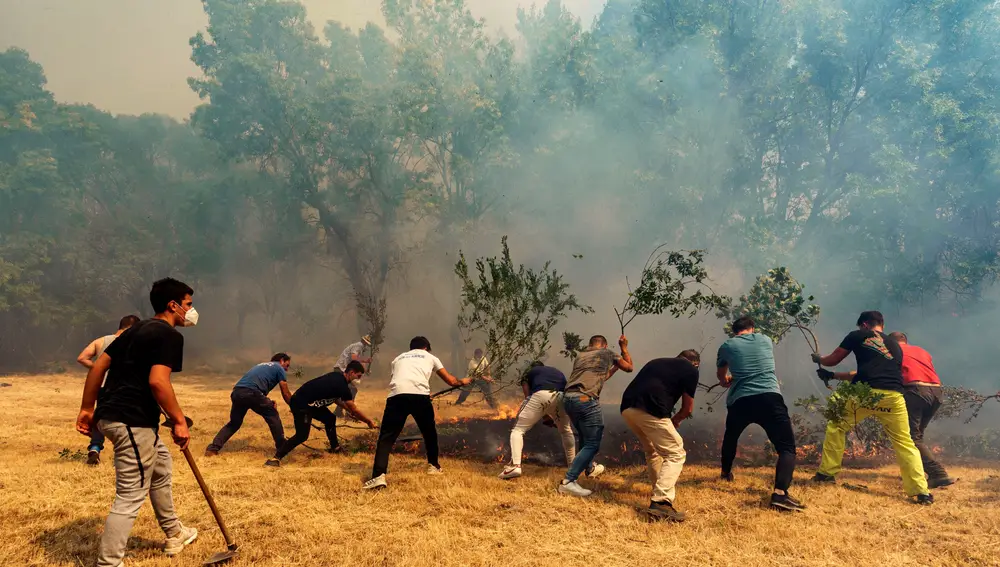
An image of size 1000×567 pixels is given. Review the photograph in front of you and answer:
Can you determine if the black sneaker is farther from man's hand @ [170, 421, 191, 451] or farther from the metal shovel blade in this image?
man's hand @ [170, 421, 191, 451]

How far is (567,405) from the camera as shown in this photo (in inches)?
273

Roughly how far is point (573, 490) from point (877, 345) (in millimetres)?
3907

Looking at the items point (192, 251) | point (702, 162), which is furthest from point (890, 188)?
point (192, 251)

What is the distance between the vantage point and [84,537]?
16.0ft

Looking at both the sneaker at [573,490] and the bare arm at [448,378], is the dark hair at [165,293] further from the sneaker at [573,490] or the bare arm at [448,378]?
the sneaker at [573,490]

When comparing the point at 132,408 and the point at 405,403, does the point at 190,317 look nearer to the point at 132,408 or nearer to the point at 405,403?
the point at 132,408

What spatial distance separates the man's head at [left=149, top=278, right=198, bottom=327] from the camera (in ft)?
14.1

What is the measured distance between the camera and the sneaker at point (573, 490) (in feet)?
20.8

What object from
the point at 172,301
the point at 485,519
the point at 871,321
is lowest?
the point at 485,519

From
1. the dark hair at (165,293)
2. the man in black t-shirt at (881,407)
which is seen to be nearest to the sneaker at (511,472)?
the man in black t-shirt at (881,407)

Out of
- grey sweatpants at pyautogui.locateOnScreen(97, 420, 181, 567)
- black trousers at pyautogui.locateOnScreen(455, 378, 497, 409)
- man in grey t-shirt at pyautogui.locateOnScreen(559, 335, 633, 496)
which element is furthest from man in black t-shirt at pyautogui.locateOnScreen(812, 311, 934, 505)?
black trousers at pyautogui.locateOnScreen(455, 378, 497, 409)

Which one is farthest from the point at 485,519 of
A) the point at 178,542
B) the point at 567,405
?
the point at 178,542

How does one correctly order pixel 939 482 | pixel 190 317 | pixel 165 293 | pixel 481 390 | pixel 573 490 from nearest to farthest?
pixel 165 293
pixel 190 317
pixel 573 490
pixel 939 482
pixel 481 390

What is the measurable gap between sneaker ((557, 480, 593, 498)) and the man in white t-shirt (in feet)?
5.51
